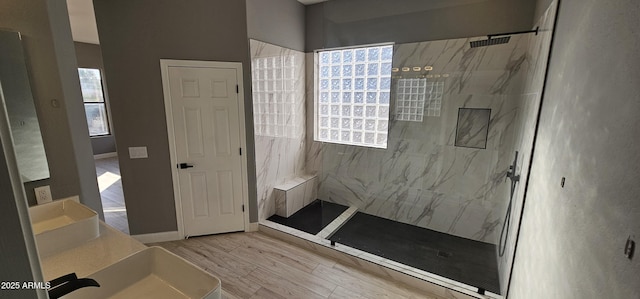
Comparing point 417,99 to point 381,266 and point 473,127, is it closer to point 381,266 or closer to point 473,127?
point 473,127

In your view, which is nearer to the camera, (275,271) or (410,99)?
(275,271)

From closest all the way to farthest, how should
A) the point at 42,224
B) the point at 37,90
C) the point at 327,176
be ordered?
the point at 42,224, the point at 37,90, the point at 327,176

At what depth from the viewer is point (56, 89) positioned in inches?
71.1

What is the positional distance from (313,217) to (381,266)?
1.31m

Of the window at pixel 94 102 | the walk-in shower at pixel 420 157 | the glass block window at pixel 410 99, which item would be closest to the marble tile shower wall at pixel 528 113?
the walk-in shower at pixel 420 157

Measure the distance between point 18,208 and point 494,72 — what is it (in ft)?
10.9


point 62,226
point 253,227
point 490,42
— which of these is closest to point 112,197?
point 253,227

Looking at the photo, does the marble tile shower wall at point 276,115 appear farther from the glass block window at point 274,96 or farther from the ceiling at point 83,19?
the ceiling at point 83,19

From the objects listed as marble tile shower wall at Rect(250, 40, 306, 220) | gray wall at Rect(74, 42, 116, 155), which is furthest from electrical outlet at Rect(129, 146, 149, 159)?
gray wall at Rect(74, 42, 116, 155)

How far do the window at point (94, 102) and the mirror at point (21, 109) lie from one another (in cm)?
592

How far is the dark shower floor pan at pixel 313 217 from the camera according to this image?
10.9 ft

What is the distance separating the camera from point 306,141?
4.12 meters

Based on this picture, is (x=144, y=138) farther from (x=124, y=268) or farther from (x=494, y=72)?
(x=494, y=72)

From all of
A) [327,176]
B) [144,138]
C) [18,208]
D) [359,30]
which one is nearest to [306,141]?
[327,176]
